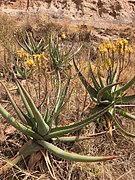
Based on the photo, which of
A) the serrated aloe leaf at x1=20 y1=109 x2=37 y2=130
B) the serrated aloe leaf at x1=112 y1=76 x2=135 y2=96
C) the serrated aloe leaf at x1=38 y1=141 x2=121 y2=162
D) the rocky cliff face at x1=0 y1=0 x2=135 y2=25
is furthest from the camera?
the rocky cliff face at x1=0 y1=0 x2=135 y2=25

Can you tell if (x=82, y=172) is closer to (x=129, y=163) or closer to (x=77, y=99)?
(x=129, y=163)

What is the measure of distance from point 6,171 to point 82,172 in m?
0.63

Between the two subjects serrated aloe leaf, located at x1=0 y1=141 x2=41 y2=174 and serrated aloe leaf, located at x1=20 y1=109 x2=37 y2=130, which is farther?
serrated aloe leaf, located at x1=20 y1=109 x2=37 y2=130

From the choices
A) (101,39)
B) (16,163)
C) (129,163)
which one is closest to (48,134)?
(16,163)

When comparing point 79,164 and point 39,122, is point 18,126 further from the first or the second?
point 79,164

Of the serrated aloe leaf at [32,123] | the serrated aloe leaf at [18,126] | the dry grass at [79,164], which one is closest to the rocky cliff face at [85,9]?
the dry grass at [79,164]

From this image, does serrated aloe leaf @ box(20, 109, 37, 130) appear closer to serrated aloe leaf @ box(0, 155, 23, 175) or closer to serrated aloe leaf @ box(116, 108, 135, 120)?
serrated aloe leaf @ box(0, 155, 23, 175)

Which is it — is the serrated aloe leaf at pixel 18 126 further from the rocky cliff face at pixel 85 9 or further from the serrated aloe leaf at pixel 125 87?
the rocky cliff face at pixel 85 9

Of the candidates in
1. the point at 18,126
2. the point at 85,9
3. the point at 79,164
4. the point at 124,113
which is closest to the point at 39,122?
the point at 18,126

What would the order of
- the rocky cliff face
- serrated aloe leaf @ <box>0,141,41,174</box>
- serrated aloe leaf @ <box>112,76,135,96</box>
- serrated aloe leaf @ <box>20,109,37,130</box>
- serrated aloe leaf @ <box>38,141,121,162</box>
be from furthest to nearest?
the rocky cliff face
serrated aloe leaf @ <box>112,76,135,96</box>
serrated aloe leaf @ <box>20,109,37,130</box>
serrated aloe leaf @ <box>0,141,41,174</box>
serrated aloe leaf @ <box>38,141,121,162</box>

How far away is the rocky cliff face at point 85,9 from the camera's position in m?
12.3

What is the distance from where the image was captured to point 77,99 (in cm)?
296

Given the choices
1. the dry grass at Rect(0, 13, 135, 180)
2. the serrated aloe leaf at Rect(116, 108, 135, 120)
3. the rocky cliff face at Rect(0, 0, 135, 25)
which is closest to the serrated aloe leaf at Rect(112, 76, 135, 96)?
the serrated aloe leaf at Rect(116, 108, 135, 120)

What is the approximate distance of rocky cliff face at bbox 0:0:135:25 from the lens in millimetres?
12305
